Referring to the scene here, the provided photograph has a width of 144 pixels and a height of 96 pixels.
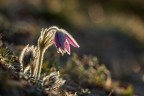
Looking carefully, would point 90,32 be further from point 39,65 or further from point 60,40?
point 60,40

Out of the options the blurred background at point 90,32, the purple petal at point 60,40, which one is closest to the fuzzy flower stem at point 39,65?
the purple petal at point 60,40

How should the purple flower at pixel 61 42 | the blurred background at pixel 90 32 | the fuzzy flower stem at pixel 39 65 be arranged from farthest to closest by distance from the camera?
the blurred background at pixel 90 32
the fuzzy flower stem at pixel 39 65
the purple flower at pixel 61 42

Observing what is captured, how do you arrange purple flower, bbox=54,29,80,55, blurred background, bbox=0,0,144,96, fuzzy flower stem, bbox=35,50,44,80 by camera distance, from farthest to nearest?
blurred background, bbox=0,0,144,96, fuzzy flower stem, bbox=35,50,44,80, purple flower, bbox=54,29,80,55

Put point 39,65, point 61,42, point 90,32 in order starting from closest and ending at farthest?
point 61,42, point 39,65, point 90,32

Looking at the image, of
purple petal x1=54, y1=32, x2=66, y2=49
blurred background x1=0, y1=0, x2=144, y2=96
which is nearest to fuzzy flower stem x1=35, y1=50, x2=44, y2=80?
purple petal x1=54, y1=32, x2=66, y2=49

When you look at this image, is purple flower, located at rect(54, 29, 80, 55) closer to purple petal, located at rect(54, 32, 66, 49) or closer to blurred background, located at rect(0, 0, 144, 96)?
purple petal, located at rect(54, 32, 66, 49)

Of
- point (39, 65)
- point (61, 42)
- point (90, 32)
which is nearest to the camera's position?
point (61, 42)

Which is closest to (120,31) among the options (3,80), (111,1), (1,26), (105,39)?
(105,39)

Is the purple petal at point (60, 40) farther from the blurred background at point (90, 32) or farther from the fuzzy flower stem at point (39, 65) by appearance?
the blurred background at point (90, 32)

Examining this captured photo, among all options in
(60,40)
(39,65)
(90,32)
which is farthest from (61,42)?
(90,32)
